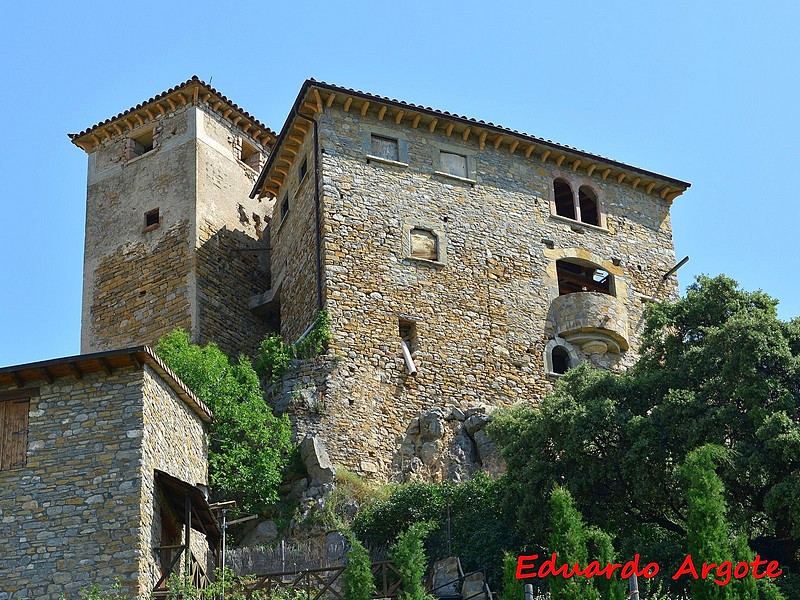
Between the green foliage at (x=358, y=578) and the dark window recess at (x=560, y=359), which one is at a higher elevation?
the dark window recess at (x=560, y=359)

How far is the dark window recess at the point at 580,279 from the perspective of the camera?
1214 inches

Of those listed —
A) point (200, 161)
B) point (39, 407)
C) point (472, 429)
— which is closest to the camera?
point (39, 407)

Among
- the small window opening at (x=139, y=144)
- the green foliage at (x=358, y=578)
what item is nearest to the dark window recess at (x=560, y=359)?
the green foliage at (x=358, y=578)

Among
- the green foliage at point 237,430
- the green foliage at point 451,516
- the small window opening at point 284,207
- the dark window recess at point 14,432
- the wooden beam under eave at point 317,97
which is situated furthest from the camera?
the small window opening at point 284,207

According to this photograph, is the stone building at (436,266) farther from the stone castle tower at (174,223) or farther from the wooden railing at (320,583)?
the wooden railing at (320,583)

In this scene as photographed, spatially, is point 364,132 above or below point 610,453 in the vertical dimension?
above

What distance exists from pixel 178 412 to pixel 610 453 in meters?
7.16

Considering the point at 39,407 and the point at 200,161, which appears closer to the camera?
the point at 39,407

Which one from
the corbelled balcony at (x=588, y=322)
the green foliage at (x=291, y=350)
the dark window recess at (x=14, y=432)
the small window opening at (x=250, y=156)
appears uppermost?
the small window opening at (x=250, y=156)

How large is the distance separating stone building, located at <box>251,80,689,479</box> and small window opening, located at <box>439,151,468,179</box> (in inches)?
2.1

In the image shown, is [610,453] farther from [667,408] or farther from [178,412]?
[178,412]

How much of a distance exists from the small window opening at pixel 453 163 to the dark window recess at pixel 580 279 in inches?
133

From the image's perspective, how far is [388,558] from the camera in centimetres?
2008

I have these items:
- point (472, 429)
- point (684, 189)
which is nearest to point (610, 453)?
point (472, 429)
